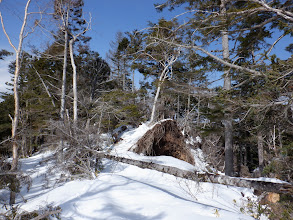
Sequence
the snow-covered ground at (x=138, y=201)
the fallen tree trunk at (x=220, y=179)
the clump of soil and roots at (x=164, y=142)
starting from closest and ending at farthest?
1. the snow-covered ground at (x=138, y=201)
2. the fallen tree trunk at (x=220, y=179)
3. the clump of soil and roots at (x=164, y=142)

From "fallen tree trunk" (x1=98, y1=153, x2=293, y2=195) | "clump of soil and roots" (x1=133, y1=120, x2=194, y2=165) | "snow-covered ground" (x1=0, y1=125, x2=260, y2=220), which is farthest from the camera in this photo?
"clump of soil and roots" (x1=133, y1=120, x2=194, y2=165)

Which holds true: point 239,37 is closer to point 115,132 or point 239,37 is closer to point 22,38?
point 22,38

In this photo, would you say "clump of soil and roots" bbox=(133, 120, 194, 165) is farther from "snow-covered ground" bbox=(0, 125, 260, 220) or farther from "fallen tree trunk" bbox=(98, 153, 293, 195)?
"snow-covered ground" bbox=(0, 125, 260, 220)

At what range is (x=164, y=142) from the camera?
35.3 feet

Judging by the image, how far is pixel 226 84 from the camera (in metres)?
8.77

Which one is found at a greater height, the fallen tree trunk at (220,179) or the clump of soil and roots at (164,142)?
the clump of soil and roots at (164,142)

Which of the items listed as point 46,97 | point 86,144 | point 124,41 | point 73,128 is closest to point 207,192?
point 86,144

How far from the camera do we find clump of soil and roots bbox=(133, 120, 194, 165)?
9711 millimetres

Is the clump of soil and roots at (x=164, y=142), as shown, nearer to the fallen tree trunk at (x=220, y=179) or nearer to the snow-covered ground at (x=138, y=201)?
the fallen tree trunk at (x=220, y=179)

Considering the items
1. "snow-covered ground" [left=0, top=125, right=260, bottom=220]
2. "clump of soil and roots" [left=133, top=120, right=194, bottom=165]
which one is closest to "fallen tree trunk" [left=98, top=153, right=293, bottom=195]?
"snow-covered ground" [left=0, top=125, right=260, bottom=220]

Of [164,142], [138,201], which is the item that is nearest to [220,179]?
[138,201]

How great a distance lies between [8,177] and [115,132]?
7930 millimetres

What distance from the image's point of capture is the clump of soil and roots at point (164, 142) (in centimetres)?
971

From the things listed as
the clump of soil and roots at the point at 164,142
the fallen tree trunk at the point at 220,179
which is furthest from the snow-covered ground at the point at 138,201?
the clump of soil and roots at the point at 164,142
